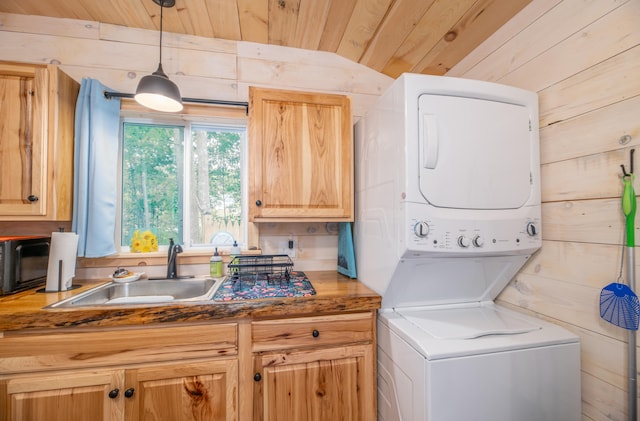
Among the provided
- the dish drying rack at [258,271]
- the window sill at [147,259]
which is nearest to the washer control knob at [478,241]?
the dish drying rack at [258,271]

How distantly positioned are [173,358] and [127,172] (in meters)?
1.27

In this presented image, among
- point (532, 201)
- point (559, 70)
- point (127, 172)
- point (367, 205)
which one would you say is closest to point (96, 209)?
point (127, 172)

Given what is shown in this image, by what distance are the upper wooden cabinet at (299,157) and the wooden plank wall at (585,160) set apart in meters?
0.94

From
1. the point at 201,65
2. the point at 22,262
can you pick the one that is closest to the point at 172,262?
the point at 22,262

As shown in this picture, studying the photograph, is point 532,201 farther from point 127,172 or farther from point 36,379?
point 127,172

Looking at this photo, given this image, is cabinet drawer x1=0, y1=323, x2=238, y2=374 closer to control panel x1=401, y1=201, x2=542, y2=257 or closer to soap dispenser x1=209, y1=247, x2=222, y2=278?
soap dispenser x1=209, y1=247, x2=222, y2=278

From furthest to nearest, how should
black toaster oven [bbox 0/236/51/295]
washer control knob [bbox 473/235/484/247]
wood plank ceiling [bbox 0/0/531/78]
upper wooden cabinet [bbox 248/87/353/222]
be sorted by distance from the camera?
upper wooden cabinet [bbox 248/87/353/222]
wood plank ceiling [bbox 0/0/531/78]
black toaster oven [bbox 0/236/51/295]
washer control knob [bbox 473/235/484/247]

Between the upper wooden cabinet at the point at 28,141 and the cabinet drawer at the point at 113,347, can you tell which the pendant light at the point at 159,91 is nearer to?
the upper wooden cabinet at the point at 28,141

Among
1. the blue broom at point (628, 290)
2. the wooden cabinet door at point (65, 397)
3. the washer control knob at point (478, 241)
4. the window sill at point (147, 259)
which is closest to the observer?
the blue broom at point (628, 290)

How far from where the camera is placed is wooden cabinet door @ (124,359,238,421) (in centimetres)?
108

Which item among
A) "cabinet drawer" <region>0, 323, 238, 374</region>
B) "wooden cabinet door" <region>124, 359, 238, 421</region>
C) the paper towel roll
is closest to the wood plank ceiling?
the paper towel roll

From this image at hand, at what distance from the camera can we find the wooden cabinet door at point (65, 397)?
100 cm

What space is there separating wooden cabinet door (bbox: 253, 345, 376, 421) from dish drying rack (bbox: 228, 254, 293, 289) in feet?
1.25

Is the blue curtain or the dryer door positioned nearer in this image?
the dryer door
